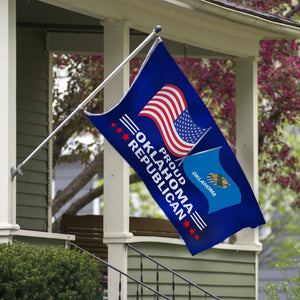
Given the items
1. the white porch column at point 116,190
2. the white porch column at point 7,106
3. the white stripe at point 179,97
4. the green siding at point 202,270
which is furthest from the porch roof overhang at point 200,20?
the green siding at point 202,270

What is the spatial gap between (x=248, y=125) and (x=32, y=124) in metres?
2.86

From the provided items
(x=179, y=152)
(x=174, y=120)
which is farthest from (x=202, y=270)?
(x=174, y=120)

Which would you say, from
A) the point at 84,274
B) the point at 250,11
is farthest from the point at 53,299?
the point at 250,11

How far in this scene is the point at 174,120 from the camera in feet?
26.3

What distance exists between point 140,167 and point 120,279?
1.24 meters

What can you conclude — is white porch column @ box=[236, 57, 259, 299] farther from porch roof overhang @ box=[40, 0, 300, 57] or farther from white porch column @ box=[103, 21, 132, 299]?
white porch column @ box=[103, 21, 132, 299]

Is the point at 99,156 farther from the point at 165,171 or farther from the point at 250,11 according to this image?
the point at 165,171

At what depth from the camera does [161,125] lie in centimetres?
793

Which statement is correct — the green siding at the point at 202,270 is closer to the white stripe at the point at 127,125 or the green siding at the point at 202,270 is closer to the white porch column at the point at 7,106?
the white stripe at the point at 127,125

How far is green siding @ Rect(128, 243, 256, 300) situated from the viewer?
8.92m

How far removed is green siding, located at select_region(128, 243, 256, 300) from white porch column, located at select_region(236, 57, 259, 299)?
0.25m

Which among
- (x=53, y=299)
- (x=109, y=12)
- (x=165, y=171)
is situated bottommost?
(x=53, y=299)

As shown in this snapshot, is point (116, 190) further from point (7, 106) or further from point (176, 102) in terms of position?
point (7, 106)

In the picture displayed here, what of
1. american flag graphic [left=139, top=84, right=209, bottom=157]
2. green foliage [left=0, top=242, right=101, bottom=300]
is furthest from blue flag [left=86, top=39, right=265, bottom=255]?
green foliage [left=0, top=242, right=101, bottom=300]
